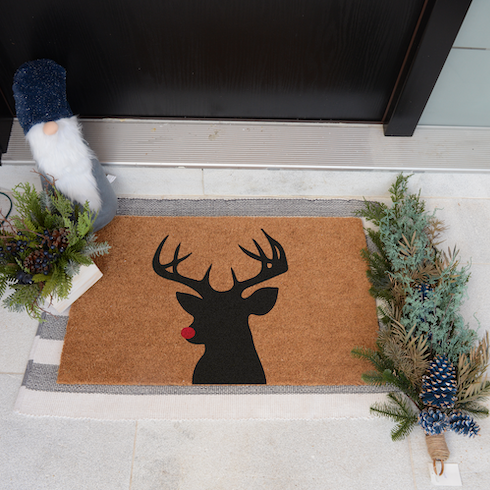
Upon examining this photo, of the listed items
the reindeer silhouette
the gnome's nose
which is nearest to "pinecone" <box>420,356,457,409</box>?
the reindeer silhouette

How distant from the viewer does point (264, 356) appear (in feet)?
4.56

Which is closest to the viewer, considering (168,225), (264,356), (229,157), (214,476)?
(214,476)

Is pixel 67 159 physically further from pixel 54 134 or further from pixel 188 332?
pixel 188 332

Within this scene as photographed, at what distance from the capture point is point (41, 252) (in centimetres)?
122

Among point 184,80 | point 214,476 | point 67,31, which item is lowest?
point 214,476

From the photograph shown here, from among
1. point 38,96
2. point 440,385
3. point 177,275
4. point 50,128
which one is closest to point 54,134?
point 50,128

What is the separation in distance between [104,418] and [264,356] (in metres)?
0.59

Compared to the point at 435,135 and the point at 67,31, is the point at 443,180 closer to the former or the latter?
the point at 435,135

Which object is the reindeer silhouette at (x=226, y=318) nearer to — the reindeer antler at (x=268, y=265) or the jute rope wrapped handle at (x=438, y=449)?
the reindeer antler at (x=268, y=265)

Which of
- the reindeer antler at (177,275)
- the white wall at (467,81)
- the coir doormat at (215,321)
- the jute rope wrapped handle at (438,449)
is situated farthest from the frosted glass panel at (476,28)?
the jute rope wrapped handle at (438,449)

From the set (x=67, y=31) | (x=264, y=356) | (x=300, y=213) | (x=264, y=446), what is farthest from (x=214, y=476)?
(x=67, y=31)

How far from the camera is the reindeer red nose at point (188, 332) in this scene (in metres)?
1.41

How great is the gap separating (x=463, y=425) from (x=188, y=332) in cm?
97

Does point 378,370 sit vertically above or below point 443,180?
below
